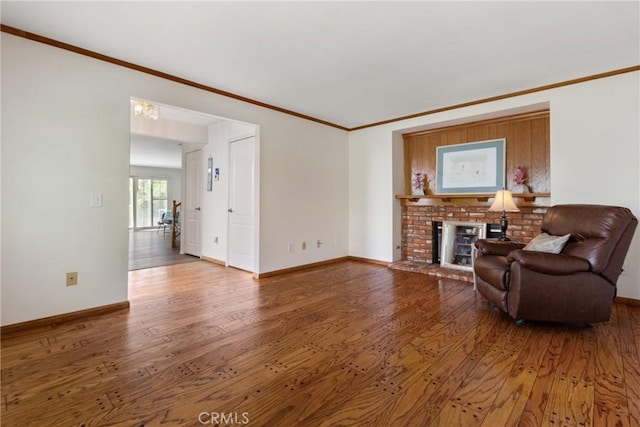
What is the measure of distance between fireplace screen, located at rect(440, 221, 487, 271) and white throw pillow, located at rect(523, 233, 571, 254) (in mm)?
1707

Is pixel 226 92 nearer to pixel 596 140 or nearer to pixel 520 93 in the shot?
pixel 520 93

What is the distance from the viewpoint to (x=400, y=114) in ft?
15.0

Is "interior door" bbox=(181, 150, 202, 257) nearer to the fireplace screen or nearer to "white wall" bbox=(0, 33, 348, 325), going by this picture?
"white wall" bbox=(0, 33, 348, 325)

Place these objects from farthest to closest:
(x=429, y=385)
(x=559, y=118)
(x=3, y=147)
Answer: (x=559, y=118), (x=3, y=147), (x=429, y=385)

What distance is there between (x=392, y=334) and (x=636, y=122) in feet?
10.5

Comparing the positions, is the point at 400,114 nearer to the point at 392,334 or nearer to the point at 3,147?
the point at 392,334

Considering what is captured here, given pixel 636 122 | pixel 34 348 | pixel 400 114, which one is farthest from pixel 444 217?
pixel 34 348

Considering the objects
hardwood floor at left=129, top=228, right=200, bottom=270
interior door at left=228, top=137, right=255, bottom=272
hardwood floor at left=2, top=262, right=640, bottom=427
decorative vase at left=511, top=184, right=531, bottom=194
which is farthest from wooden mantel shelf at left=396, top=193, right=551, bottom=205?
hardwood floor at left=129, top=228, right=200, bottom=270

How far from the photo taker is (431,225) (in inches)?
194

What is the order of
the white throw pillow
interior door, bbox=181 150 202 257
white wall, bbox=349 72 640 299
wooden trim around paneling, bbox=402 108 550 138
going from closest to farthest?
the white throw pillow < white wall, bbox=349 72 640 299 < wooden trim around paneling, bbox=402 108 550 138 < interior door, bbox=181 150 202 257

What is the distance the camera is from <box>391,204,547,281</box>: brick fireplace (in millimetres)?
4000

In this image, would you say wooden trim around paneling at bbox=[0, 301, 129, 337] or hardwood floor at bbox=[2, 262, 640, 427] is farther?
wooden trim around paneling at bbox=[0, 301, 129, 337]

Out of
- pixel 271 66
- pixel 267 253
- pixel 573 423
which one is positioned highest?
pixel 271 66
